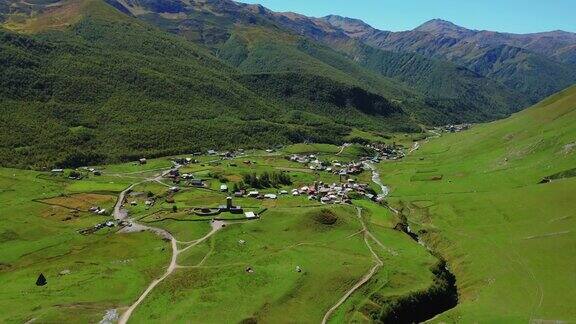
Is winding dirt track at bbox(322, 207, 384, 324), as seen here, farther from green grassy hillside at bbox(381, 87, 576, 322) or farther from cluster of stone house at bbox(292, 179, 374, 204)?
cluster of stone house at bbox(292, 179, 374, 204)

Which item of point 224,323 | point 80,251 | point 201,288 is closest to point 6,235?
point 80,251

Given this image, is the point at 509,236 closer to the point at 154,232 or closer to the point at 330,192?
the point at 330,192

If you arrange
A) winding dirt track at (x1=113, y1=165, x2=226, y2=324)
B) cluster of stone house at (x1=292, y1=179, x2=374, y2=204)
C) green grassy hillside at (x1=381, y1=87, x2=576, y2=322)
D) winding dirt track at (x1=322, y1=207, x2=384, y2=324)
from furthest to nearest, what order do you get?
cluster of stone house at (x1=292, y1=179, x2=374, y2=204)
green grassy hillside at (x1=381, y1=87, x2=576, y2=322)
winding dirt track at (x1=322, y1=207, x2=384, y2=324)
winding dirt track at (x1=113, y1=165, x2=226, y2=324)

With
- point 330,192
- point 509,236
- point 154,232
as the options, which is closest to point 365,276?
point 509,236

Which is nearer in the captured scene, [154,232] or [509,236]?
[154,232]

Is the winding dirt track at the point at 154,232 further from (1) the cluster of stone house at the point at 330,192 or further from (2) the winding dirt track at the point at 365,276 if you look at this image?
(1) the cluster of stone house at the point at 330,192

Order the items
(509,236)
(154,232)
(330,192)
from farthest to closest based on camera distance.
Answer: (330,192) < (509,236) < (154,232)

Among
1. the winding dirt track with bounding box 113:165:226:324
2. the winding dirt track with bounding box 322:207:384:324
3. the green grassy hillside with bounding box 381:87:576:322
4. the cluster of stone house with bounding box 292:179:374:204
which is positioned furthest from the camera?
the cluster of stone house with bounding box 292:179:374:204

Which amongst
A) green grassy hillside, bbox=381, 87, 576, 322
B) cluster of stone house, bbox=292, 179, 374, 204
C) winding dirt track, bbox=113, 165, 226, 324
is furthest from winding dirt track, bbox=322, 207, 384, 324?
winding dirt track, bbox=113, 165, 226, 324

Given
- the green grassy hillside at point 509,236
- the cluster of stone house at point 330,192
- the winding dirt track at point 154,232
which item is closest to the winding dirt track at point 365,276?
the green grassy hillside at point 509,236

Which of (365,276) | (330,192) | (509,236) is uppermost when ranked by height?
(509,236)

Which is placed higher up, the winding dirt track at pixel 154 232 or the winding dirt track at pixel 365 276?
the winding dirt track at pixel 365 276
